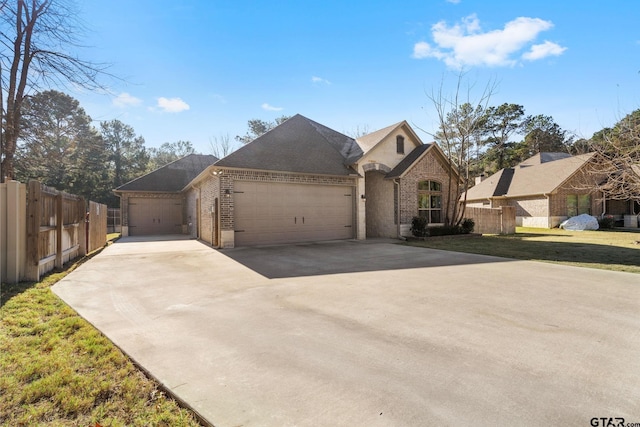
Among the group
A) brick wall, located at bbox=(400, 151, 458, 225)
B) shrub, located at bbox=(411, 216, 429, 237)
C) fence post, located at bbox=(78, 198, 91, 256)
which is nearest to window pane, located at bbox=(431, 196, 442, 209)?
brick wall, located at bbox=(400, 151, 458, 225)

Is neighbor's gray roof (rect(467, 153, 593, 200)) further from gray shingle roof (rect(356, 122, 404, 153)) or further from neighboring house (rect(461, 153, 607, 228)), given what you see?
gray shingle roof (rect(356, 122, 404, 153))

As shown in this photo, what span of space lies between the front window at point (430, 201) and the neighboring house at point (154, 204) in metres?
15.6

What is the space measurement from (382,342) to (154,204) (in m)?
21.6

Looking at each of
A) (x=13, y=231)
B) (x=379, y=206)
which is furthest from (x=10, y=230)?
(x=379, y=206)

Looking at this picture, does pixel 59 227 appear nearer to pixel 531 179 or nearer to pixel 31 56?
Result: pixel 31 56

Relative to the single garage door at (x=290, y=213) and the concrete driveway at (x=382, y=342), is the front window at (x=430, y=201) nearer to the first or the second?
the single garage door at (x=290, y=213)

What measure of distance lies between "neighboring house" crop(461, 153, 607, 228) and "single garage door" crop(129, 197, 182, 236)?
2532 centimetres

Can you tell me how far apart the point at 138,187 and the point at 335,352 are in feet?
70.7

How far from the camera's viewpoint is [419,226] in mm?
14734

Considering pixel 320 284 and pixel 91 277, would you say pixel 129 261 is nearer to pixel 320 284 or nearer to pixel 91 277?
pixel 91 277

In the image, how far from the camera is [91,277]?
22.6 feet

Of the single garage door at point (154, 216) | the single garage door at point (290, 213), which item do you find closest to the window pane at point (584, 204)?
the single garage door at point (290, 213)

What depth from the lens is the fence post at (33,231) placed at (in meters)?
6.16

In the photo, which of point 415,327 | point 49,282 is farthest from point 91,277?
point 415,327
